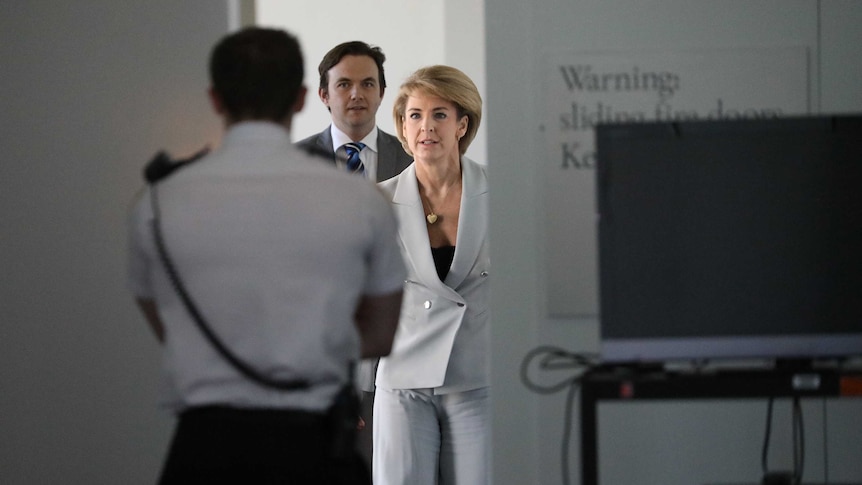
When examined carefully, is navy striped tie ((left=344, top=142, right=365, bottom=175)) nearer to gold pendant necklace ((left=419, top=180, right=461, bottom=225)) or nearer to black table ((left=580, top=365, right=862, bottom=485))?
gold pendant necklace ((left=419, top=180, right=461, bottom=225))

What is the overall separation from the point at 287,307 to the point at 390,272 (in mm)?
242

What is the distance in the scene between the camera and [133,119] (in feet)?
11.0

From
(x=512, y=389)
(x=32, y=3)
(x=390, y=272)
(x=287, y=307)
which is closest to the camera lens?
(x=287, y=307)

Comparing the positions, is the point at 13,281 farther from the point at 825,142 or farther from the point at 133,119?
the point at 825,142

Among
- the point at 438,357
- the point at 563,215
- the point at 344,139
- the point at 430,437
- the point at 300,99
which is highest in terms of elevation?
the point at 344,139

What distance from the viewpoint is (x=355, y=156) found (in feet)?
13.6

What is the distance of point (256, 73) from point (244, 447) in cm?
65

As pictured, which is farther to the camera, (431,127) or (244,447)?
(431,127)

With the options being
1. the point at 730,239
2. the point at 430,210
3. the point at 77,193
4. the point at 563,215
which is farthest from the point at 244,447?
the point at 430,210

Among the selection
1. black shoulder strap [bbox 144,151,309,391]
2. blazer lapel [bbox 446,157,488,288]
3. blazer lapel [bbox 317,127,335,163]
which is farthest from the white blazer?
black shoulder strap [bbox 144,151,309,391]

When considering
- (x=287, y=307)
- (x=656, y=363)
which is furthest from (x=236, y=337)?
(x=656, y=363)

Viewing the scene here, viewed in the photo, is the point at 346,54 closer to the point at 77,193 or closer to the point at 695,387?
the point at 77,193

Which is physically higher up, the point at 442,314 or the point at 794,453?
the point at 442,314

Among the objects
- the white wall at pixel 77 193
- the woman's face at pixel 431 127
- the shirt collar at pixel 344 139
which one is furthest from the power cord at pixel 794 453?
the shirt collar at pixel 344 139
